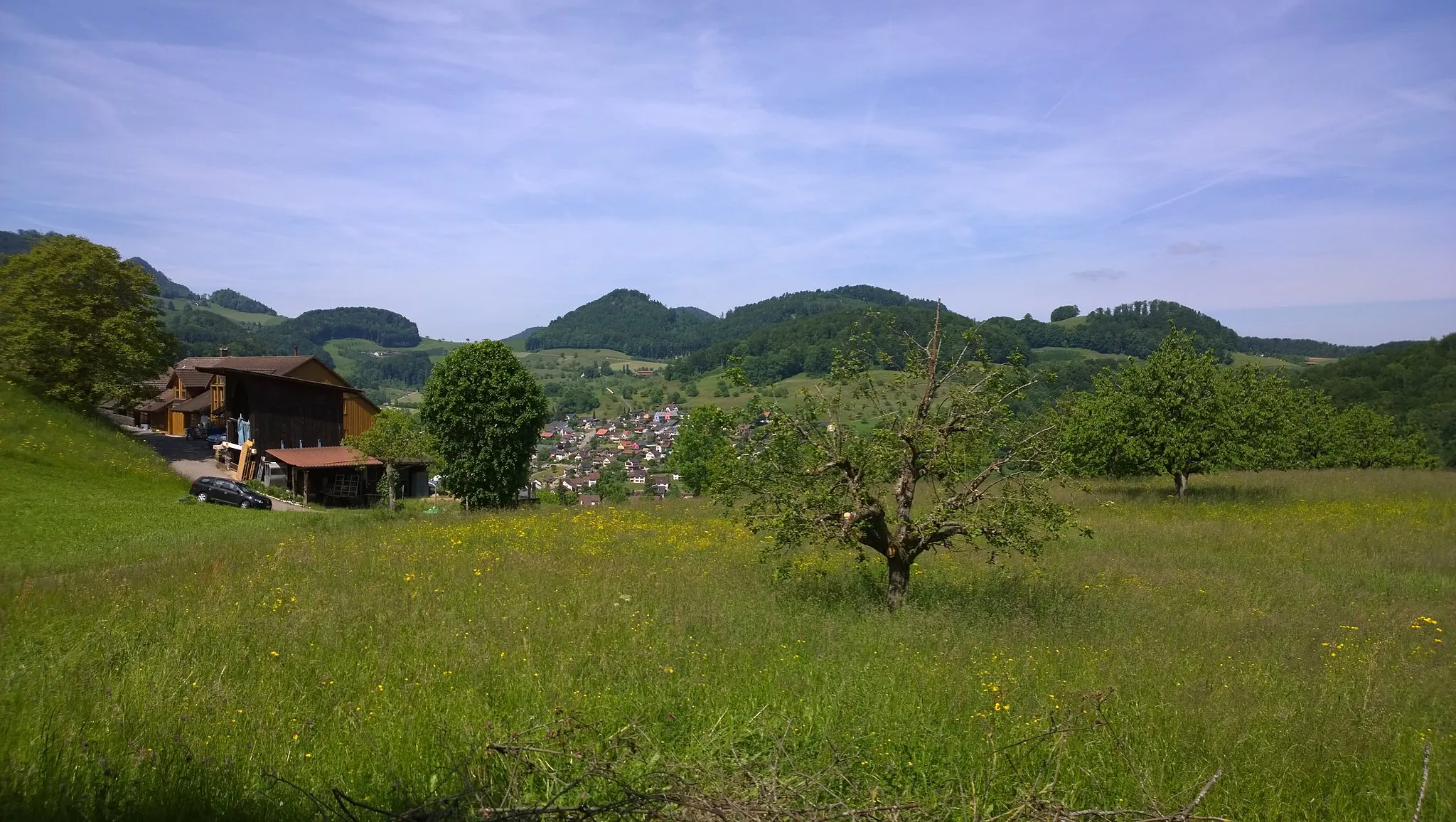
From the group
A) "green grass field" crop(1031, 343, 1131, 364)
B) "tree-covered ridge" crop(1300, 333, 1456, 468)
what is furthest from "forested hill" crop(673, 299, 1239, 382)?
"tree-covered ridge" crop(1300, 333, 1456, 468)

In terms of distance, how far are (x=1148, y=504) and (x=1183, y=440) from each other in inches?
99.6

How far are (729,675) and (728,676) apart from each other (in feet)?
0.09

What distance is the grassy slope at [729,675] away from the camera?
215 inches

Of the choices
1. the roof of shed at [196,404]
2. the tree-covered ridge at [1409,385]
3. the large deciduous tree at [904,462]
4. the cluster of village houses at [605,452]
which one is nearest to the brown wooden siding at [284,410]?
the cluster of village houses at [605,452]

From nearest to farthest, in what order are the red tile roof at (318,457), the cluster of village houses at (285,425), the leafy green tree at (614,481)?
the red tile roof at (318,457)
the cluster of village houses at (285,425)
the leafy green tree at (614,481)

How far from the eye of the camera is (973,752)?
601 cm

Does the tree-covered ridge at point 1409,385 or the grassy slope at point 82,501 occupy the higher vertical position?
the tree-covered ridge at point 1409,385

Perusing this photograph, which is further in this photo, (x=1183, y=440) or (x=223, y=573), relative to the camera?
(x=1183, y=440)

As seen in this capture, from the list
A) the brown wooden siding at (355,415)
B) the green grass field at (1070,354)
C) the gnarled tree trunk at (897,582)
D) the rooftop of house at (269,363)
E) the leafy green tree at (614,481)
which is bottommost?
the leafy green tree at (614,481)

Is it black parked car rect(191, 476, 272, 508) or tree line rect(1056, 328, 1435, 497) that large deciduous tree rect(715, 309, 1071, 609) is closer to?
tree line rect(1056, 328, 1435, 497)

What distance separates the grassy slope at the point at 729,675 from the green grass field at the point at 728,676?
0.04 m

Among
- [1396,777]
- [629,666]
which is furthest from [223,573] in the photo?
[1396,777]

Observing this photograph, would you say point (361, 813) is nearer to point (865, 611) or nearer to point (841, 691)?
point (841, 691)

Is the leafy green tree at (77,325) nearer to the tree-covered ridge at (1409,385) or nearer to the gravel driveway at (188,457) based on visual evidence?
the gravel driveway at (188,457)
